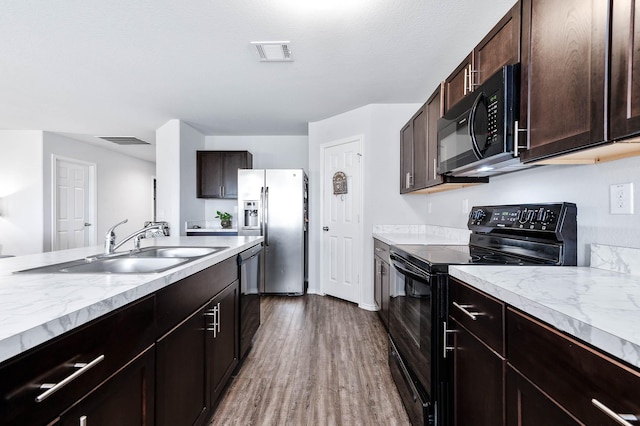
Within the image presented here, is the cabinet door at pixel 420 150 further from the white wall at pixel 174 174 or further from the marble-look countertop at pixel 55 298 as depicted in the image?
the white wall at pixel 174 174

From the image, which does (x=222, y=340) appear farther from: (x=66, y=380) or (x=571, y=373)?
(x=571, y=373)

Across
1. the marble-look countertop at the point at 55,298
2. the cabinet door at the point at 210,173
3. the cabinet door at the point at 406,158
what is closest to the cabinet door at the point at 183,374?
the marble-look countertop at the point at 55,298

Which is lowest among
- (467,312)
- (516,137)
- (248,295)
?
(248,295)

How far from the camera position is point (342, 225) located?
158 inches

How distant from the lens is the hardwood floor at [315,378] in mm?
1745

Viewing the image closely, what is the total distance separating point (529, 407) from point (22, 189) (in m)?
6.67

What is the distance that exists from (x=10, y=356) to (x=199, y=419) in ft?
3.75

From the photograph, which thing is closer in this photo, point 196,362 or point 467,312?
point 467,312

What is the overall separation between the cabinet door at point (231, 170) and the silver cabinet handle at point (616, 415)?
4660 mm

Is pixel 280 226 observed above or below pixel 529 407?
above

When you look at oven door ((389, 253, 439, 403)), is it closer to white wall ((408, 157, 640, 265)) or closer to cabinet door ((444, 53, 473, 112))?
white wall ((408, 157, 640, 265))

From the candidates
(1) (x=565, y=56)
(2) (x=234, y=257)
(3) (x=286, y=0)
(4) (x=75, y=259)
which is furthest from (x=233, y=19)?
(1) (x=565, y=56)

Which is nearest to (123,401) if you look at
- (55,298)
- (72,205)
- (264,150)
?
(55,298)

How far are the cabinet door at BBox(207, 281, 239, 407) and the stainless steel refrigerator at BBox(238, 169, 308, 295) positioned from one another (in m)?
2.11
